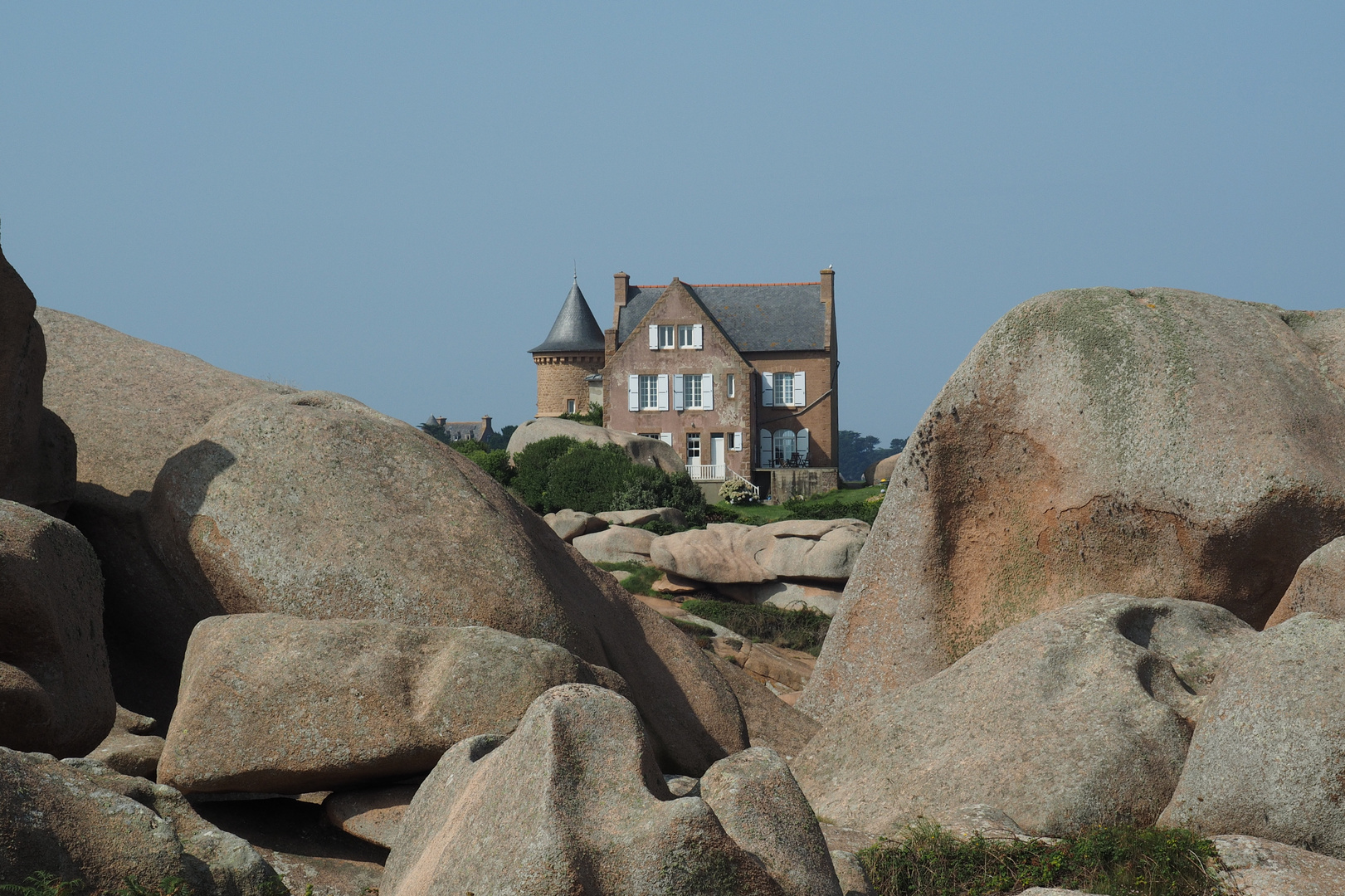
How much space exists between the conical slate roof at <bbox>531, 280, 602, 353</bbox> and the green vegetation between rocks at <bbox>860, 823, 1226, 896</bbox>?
54329mm

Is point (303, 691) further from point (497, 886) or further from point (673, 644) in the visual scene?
point (673, 644)

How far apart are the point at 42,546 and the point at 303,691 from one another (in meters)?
1.67

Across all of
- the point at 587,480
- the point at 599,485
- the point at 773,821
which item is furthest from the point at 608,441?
the point at 773,821

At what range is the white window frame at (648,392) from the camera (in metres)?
51.5

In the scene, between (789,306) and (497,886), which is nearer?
(497,886)

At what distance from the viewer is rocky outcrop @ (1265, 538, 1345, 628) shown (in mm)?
7891

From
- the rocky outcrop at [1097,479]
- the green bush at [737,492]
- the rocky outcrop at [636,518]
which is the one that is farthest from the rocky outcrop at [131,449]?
the green bush at [737,492]

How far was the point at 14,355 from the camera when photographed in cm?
804

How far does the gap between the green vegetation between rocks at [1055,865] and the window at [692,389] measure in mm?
45623

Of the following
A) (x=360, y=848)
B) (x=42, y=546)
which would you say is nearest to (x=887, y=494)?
(x=360, y=848)

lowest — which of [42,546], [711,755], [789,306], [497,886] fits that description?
[711,755]

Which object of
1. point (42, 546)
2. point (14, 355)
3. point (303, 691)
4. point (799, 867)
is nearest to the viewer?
point (799, 867)

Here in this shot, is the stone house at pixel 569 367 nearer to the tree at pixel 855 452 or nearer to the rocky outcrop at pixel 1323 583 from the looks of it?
the rocky outcrop at pixel 1323 583

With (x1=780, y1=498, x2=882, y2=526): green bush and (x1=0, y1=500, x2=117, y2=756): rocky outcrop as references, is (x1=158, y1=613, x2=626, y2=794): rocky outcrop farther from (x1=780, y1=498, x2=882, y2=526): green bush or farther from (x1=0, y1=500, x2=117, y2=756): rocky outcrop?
(x1=780, y1=498, x2=882, y2=526): green bush
